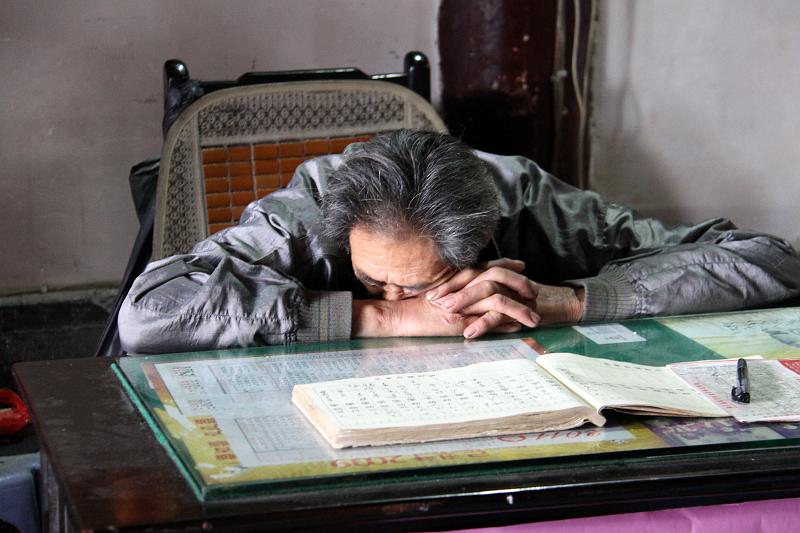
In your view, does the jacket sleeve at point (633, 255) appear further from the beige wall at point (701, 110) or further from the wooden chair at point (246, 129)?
the beige wall at point (701, 110)

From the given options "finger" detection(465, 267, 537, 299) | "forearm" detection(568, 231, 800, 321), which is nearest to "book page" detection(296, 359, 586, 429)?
"finger" detection(465, 267, 537, 299)

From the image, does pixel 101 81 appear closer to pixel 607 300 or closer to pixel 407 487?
pixel 607 300

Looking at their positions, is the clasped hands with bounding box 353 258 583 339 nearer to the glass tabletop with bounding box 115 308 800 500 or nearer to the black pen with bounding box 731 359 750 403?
the glass tabletop with bounding box 115 308 800 500

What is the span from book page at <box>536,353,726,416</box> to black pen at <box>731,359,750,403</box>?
44mm

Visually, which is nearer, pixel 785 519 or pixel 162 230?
pixel 785 519

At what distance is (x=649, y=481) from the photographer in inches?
51.9

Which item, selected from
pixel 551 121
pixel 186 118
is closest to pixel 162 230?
pixel 186 118

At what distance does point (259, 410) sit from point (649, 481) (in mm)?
523

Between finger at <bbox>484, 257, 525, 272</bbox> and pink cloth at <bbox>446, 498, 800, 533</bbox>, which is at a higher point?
finger at <bbox>484, 257, 525, 272</bbox>

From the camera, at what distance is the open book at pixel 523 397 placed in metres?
1.37

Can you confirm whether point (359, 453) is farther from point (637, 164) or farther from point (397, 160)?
point (637, 164)

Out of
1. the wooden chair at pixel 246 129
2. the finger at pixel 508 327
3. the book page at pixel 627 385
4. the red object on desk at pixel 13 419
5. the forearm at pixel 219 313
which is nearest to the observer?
the book page at pixel 627 385

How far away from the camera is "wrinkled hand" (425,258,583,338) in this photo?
186 centimetres

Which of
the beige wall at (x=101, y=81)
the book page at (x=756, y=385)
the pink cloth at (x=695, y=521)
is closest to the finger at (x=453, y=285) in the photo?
the book page at (x=756, y=385)
